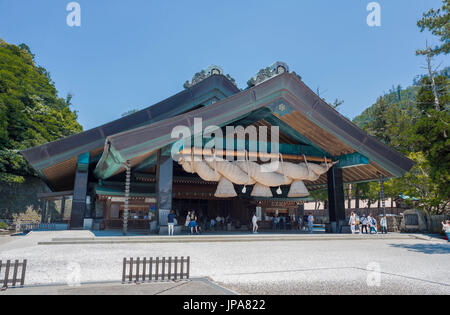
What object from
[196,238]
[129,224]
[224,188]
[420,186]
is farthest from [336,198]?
[129,224]

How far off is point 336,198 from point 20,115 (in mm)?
37110

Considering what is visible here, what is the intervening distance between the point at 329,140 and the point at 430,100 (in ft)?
20.4

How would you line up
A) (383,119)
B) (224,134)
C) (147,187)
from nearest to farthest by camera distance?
(224,134) < (147,187) < (383,119)

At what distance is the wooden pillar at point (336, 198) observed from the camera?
20.6 m

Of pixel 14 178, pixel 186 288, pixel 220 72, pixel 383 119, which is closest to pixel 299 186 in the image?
pixel 220 72

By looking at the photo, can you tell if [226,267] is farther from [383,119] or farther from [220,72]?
Answer: [383,119]

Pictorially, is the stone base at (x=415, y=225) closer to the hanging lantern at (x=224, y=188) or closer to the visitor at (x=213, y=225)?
the hanging lantern at (x=224, y=188)

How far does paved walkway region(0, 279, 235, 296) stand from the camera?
16.7 ft

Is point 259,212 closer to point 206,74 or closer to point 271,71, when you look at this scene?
point 271,71

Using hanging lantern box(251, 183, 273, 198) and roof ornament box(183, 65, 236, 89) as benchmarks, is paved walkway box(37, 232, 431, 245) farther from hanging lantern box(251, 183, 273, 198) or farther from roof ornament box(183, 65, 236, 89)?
roof ornament box(183, 65, 236, 89)

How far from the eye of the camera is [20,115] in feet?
115
